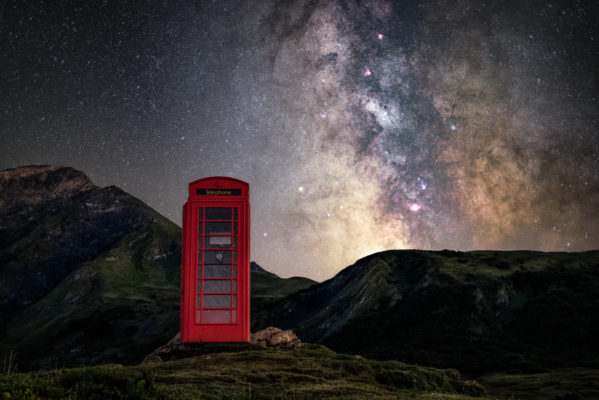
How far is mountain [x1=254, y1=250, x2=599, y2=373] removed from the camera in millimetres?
49156

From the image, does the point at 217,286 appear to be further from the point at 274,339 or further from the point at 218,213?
the point at 274,339

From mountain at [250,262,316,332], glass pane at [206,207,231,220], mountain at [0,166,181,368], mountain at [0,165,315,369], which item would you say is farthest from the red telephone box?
mountain at [0,166,181,368]

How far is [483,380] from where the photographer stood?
39156 mm

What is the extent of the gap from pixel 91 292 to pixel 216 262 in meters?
148

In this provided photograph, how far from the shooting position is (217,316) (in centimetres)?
1941

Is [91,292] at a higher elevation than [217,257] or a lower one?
higher

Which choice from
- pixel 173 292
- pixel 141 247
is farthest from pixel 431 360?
pixel 141 247

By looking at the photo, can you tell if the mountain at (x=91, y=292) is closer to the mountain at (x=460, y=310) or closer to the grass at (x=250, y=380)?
the mountain at (x=460, y=310)

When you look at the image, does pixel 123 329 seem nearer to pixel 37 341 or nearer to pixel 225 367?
pixel 37 341

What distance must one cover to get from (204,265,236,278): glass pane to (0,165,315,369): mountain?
68.8m

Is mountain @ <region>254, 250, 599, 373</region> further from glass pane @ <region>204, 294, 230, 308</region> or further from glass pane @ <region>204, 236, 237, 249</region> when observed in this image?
glass pane @ <region>204, 236, 237, 249</region>

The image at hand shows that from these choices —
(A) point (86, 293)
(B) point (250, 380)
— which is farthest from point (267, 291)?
(B) point (250, 380)

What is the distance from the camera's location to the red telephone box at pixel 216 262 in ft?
63.4

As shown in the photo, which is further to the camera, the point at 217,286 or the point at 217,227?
the point at 217,227
